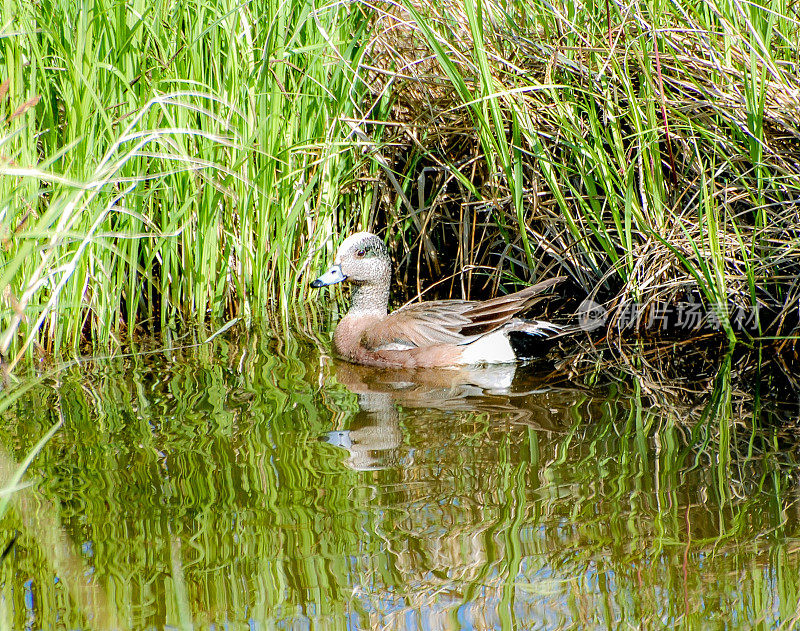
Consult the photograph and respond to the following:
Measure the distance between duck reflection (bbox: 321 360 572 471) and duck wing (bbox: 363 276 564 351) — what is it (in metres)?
0.15

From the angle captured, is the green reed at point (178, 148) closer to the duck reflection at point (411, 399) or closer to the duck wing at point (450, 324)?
the duck wing at point (450, 324)

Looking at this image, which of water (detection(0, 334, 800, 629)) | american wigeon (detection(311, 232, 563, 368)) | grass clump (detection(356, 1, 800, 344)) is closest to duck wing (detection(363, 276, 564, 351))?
american wigeon (detection(311, 232, 563, 368))

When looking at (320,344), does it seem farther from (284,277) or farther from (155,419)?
(155,419)

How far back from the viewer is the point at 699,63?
13.7 ft

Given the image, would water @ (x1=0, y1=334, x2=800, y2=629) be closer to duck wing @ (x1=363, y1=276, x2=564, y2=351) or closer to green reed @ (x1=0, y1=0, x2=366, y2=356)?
duck wing @ (x1=363, y1=276, x2=564, y2=351)

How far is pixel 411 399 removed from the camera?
12.5 feet

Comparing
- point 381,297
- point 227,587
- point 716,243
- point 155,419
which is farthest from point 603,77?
point 227,587

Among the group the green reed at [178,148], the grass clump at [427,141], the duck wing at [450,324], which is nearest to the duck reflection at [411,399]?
the duck wing at [450,324]

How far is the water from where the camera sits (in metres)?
2.10

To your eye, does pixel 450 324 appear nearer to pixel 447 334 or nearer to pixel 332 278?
pixel 447 334

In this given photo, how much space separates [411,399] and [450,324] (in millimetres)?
727

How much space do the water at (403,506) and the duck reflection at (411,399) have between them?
0.02 metres

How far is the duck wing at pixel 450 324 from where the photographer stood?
4.40 metres

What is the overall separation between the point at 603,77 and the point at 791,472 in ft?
7.22
